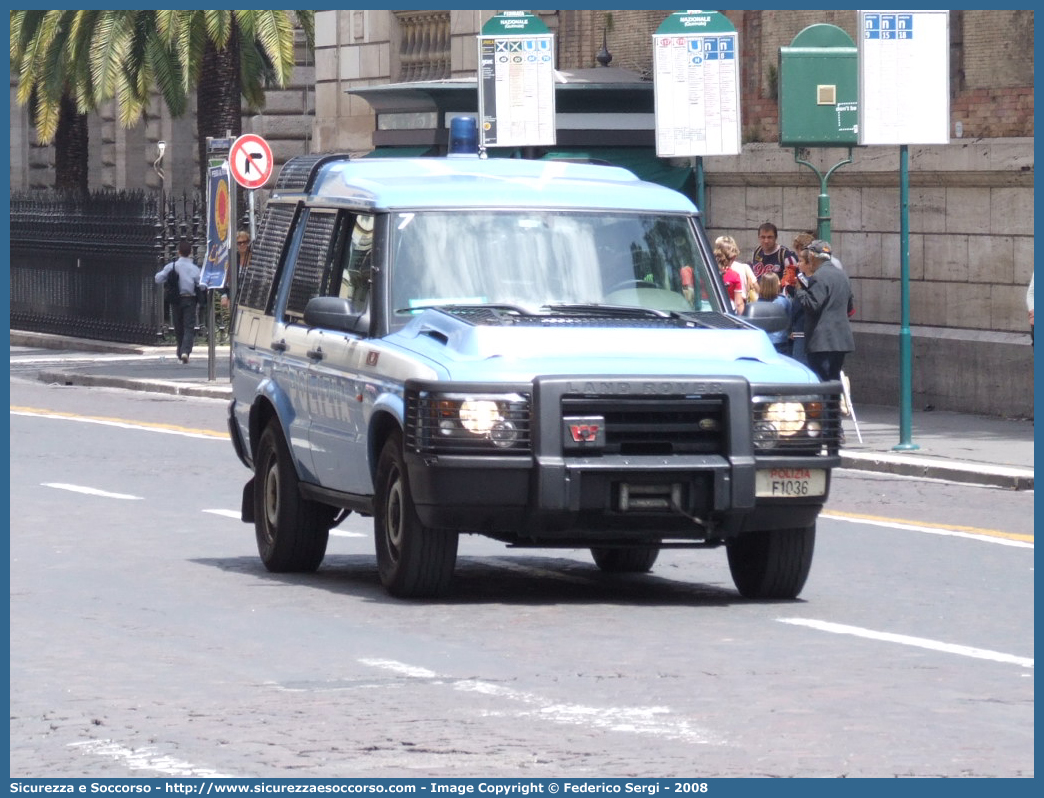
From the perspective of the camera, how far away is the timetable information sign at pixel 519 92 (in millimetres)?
23641

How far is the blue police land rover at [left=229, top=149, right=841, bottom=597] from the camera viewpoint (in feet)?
34.0

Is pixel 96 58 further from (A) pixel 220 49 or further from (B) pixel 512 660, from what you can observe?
Result: (B) pixel 512 660

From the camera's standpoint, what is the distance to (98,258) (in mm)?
39188

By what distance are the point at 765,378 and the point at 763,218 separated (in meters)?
16.8

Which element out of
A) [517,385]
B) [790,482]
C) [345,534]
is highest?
[517,385]

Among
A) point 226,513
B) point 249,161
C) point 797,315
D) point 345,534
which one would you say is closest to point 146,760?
point 345,534

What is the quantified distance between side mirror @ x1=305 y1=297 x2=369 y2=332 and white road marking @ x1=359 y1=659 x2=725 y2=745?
2.92m

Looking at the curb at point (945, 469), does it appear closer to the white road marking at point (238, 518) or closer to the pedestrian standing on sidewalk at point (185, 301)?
the white road marking at point (238, 518)

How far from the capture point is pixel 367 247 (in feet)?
38.2

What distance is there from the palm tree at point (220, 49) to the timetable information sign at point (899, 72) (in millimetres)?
17317

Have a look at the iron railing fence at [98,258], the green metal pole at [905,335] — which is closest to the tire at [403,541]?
the green metal pole at [905,335]

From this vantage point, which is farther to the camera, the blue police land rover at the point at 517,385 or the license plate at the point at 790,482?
the license plate at the point at 790,482

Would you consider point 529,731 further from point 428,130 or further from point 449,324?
point 428,130

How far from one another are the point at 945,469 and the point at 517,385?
28.9 ft
